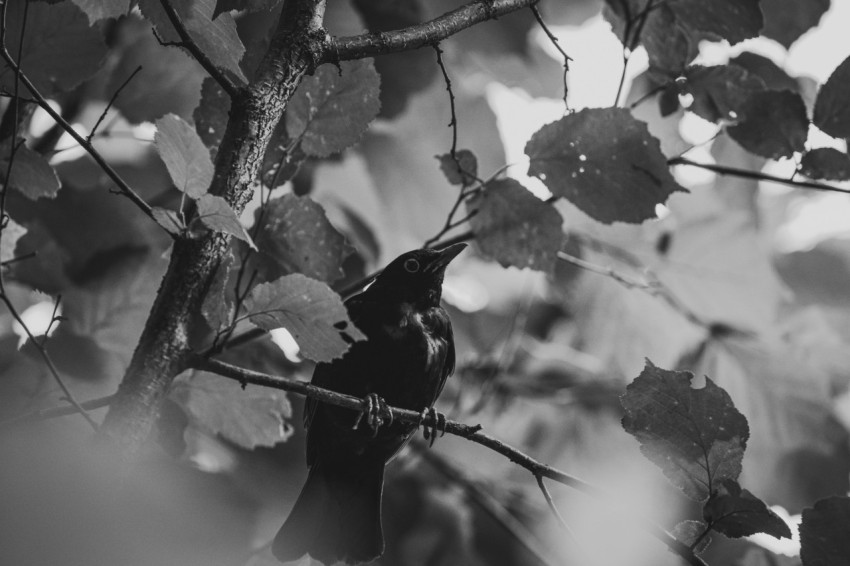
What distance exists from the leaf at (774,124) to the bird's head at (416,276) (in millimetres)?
1288

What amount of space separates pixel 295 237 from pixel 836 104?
1.33 meters

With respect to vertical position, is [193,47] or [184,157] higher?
[193,47]

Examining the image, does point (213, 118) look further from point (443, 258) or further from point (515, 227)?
point (443, 258)

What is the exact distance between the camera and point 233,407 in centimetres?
201

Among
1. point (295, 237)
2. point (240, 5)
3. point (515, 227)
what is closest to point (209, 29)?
point (240, 5)

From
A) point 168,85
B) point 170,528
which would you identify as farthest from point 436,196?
point 170,528

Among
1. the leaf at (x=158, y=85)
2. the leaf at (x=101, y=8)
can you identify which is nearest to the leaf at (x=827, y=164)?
the leaf at (x=101, y=8)

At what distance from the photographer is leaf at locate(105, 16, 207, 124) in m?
2.81

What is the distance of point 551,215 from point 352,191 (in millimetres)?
1823

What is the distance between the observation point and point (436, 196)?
365cm

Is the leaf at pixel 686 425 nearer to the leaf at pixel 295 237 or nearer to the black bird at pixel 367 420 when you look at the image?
the leaf at pixel 295 237

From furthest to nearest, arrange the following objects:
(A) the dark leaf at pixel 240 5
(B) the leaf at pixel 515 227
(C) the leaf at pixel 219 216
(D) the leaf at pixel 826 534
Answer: (B) the leaf at pixel 515 227 < (D) the leaf at pixel 826 534 < (A) the dark leaf at pixel 240 5 < (C) the leaf at pixel 219 216

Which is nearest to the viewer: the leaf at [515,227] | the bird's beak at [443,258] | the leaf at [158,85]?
the leaf at [515,227]

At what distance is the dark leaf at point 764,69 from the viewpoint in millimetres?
2244
